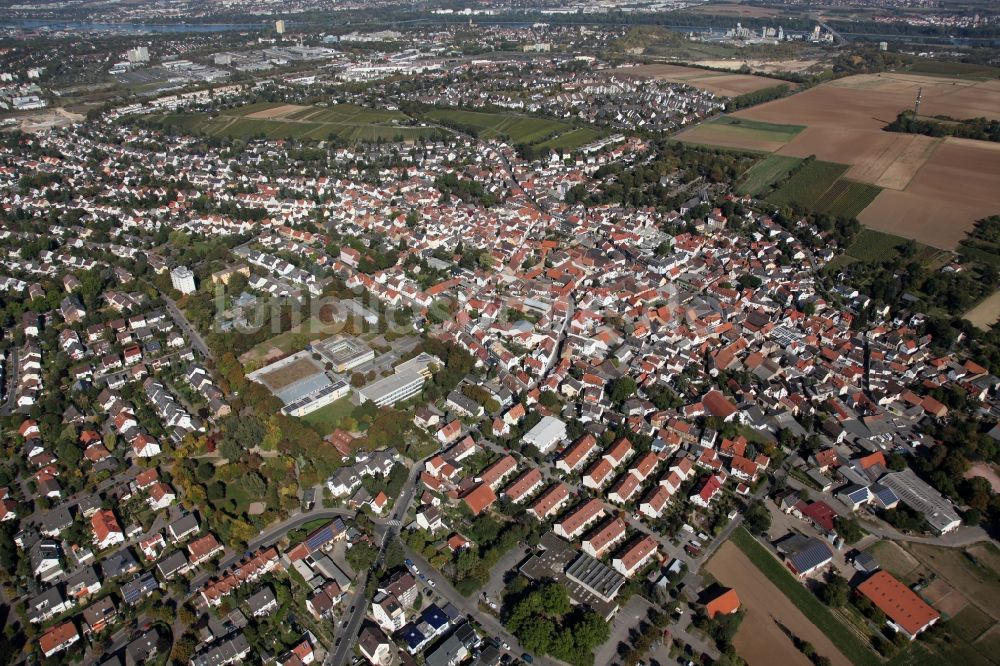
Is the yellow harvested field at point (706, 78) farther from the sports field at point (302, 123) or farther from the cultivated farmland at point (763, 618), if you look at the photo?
the cultivated farmland at point (763, 618)

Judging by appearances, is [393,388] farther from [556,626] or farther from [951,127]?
[951,127]

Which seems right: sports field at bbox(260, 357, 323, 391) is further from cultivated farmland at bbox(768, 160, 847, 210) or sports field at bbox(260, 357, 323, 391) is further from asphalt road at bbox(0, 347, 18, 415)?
cultivated farmland at bbox(768, 160, 847, 210)

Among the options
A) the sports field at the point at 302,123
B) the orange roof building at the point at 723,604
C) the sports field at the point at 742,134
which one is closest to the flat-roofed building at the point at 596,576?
the orange roof building at the point at 723,604

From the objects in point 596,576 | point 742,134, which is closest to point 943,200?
point 742,134

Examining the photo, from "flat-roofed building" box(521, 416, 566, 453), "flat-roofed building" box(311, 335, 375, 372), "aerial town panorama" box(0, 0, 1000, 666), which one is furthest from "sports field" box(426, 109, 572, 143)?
"flat-roofed building" box(521, 416, 566, 453)

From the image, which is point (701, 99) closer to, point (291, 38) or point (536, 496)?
point (536, 496)

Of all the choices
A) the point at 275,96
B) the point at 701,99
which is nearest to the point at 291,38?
the point at 275,96
